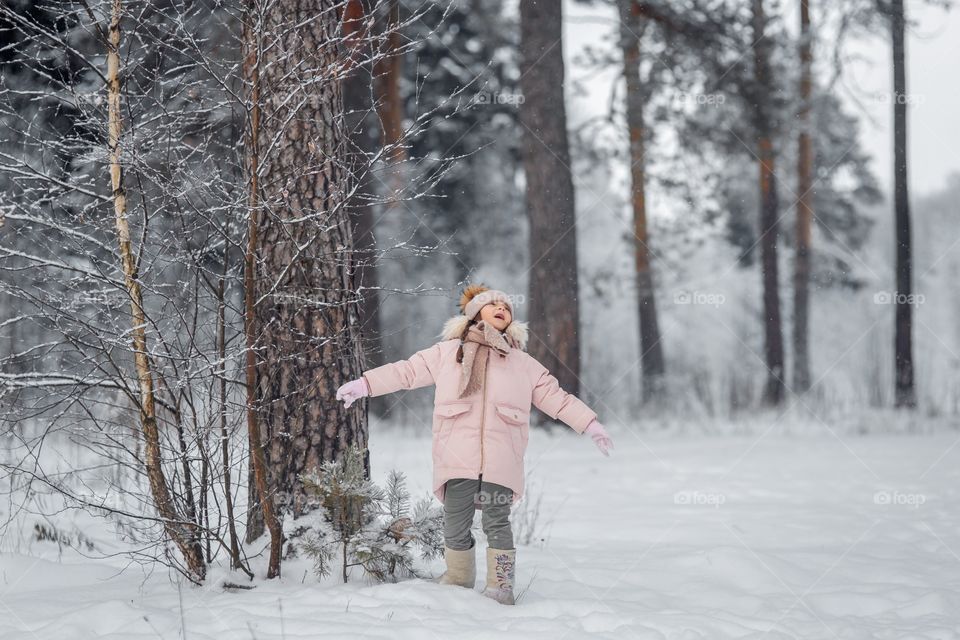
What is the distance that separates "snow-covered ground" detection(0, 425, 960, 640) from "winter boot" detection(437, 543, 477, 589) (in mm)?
142

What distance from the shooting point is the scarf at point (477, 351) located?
402 centimetres

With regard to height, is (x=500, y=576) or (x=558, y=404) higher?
(x=558, y=404)

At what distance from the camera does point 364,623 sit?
3410 millimetres

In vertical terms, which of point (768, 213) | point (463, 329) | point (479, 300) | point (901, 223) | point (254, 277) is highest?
point (768, 213)

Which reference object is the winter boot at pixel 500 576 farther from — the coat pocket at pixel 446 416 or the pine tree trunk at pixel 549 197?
the pine tree trunk at pixel 549 197

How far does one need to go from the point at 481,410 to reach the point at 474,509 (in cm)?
47

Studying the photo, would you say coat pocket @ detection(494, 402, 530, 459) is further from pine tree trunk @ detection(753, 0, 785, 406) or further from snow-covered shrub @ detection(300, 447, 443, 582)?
pine tree trunk @ detection(753, 0, 785, 406)

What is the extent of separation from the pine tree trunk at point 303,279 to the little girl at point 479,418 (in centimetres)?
36

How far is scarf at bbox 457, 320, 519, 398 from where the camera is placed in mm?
4023

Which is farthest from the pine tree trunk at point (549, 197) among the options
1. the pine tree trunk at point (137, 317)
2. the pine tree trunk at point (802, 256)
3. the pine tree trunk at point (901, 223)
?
the pine tree trunk at point (802, 256)

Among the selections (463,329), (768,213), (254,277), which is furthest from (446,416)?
(768,213)

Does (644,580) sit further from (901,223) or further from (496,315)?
(901,223)

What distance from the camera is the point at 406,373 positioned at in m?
4.12

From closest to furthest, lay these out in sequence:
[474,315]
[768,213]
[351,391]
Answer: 1. [351,391]
2. [474,315]
3. [768,213]
